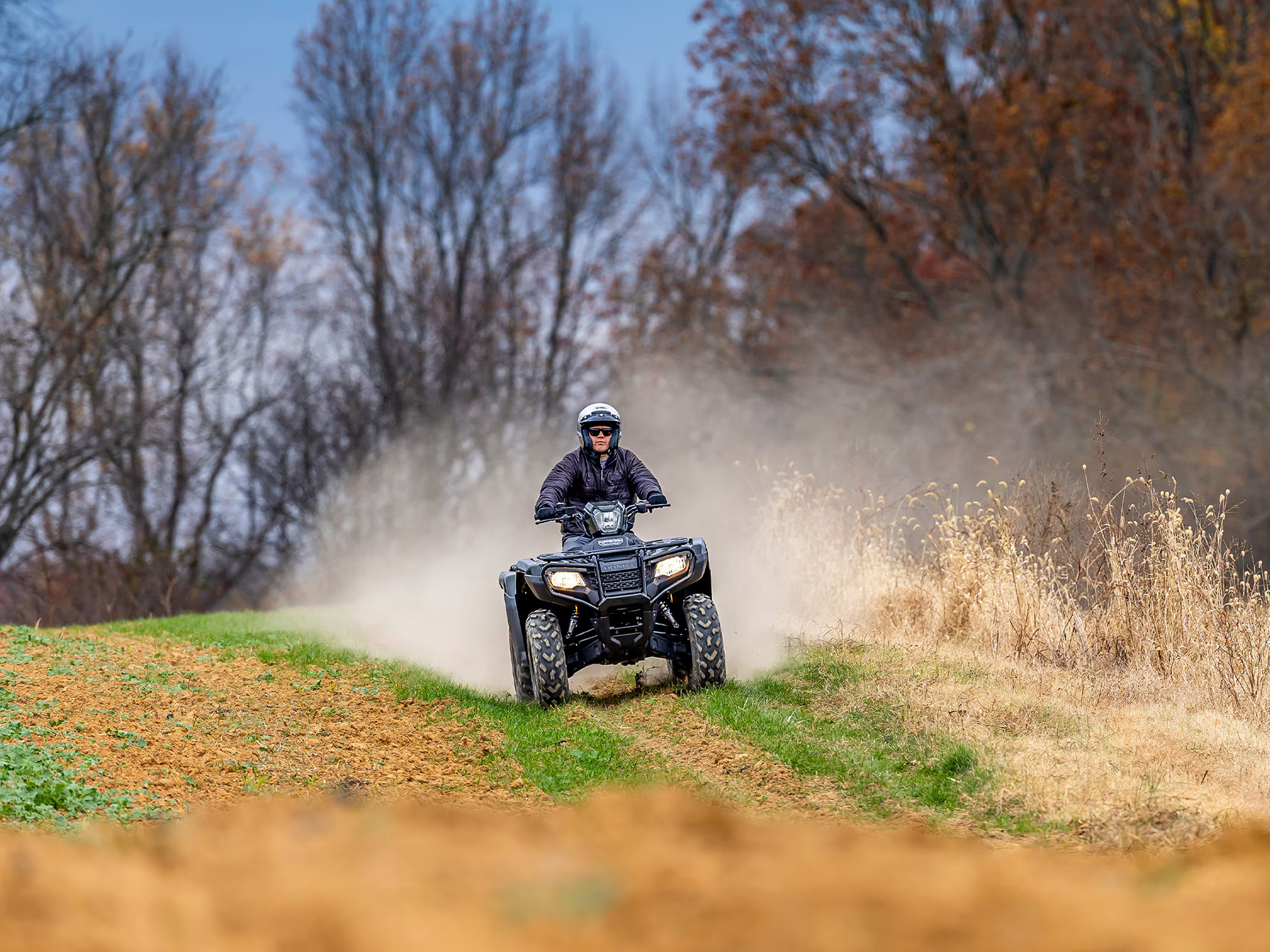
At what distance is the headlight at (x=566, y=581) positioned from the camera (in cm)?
961

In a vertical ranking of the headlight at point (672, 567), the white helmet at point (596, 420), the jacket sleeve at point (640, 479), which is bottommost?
the headlight at point (672, 567)

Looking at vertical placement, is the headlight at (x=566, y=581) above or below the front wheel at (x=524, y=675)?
above

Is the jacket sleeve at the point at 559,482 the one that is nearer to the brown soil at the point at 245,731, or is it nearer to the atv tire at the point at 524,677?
the atv tire at the point at 524,677

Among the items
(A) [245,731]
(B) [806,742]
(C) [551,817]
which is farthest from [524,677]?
(C) [551,817]

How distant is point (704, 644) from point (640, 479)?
1.75m

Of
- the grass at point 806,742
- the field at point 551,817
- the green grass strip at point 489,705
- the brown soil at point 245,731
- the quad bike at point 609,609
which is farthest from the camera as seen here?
the quad bike at point 609,609

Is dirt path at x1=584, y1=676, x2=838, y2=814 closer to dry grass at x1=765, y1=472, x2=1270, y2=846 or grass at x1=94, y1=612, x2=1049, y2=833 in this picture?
grass at x1=94, y1=612, x2=1049, y2=833

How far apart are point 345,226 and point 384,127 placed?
3049 millimetres

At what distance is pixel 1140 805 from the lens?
6.44m

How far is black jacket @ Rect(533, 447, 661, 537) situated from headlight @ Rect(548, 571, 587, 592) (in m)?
1.11

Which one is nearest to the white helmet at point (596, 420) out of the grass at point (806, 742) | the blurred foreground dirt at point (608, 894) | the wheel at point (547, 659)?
the wheel at point (547, 659)

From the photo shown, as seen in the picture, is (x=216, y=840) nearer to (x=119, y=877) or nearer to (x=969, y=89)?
(x=119, y=877)

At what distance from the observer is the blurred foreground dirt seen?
289 centimetres

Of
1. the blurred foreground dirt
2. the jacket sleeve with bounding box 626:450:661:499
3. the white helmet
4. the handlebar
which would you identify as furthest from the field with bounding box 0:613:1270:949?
the white helmet
